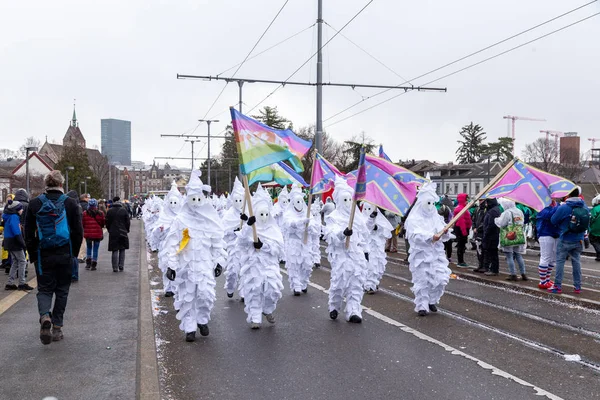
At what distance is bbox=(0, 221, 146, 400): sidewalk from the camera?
5285 millimetres

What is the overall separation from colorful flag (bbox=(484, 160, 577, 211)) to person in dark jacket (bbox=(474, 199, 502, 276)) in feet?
9.87

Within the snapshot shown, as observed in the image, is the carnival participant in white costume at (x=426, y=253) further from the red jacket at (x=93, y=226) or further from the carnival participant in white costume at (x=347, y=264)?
the red jacket at (x=93, y=226)

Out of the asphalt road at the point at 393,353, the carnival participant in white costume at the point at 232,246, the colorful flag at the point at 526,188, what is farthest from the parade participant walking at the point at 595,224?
the carnival participant in white costume at the point at 232,246

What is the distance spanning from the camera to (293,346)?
7.02 metres

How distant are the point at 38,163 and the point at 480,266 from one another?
87.9m

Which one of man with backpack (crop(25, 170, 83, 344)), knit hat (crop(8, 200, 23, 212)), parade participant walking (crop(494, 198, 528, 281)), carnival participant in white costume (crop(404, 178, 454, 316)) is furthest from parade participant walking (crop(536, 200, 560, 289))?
knit hat (crop(8, 200, 23, 212))

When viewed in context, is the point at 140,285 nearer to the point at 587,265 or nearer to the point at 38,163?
the point at 587,265

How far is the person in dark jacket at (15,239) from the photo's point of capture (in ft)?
34.0

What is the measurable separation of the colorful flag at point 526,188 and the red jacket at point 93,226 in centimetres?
928

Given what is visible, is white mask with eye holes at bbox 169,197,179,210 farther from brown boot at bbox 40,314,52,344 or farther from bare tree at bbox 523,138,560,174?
bare tree at bbox 523,138,560,174

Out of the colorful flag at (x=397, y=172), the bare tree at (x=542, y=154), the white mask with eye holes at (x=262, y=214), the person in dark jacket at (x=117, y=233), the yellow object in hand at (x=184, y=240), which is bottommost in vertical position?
the person in dark jacket at (x=117, y=233)

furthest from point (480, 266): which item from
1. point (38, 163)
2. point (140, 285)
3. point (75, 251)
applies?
point (38, 163)

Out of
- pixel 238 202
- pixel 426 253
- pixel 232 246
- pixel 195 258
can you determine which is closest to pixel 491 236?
pixel 426 253

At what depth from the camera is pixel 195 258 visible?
7.47 m
